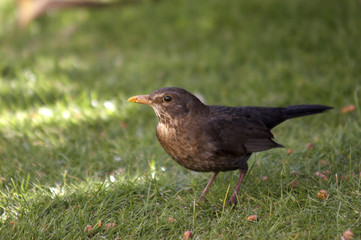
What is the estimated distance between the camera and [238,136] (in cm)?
383

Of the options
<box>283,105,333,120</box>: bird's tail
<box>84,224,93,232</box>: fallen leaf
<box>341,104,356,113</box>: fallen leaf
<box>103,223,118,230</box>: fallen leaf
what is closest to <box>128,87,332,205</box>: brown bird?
<box>283,105,333,120</box>: bird's tail

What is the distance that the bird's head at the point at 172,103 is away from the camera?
3783 mm

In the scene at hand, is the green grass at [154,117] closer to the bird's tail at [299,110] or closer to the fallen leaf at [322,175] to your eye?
the fallen leaf at [322,175]

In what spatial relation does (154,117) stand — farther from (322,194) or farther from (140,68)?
(322,194)

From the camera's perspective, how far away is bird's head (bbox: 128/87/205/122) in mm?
3783

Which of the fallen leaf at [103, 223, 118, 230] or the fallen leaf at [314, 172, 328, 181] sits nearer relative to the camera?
the fallen leaf at [103, 223, 118, 230]

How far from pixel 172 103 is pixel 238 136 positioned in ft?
2.16

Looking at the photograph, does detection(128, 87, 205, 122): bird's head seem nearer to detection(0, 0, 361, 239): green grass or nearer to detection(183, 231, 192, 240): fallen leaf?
detection(0, 0, 361, 239): green grass

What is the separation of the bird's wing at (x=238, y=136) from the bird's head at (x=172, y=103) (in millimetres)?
234

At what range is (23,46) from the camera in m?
9.59

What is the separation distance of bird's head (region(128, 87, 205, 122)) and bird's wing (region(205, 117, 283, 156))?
0.23m

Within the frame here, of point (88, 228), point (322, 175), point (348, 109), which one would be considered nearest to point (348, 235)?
point (322, 175)

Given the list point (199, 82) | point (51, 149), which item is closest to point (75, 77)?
point (199, 82)

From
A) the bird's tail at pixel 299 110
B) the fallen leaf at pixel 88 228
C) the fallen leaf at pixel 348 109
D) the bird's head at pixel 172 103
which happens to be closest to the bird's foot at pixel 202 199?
the bird's head at pixel 172 103
